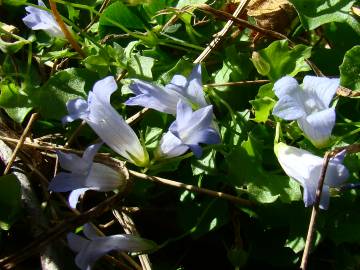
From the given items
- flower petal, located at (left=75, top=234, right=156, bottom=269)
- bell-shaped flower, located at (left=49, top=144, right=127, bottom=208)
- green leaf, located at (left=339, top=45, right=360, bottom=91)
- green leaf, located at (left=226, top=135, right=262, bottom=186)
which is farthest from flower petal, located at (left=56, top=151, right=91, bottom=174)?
green leaf, located at (left=339, top=45, right=360, bottom=91)

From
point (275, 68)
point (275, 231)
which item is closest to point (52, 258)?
point (275, 231)

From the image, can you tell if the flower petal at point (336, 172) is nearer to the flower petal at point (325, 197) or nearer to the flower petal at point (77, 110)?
the flower petal at point (325, 197)

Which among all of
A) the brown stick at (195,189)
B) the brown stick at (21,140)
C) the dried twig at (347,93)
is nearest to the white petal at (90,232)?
the brown stick at (195,189)

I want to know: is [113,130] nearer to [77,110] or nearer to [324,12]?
[77,110]

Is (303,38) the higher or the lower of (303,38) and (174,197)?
the higher

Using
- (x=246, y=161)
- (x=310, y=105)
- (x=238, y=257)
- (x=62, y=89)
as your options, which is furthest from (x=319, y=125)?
(x=62, y=89)

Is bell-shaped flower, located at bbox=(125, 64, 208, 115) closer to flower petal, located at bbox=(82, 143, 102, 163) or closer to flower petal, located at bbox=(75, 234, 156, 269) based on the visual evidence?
flower petal, located at bbox=(82, 143, 102, 163)

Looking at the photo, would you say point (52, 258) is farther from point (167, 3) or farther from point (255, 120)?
point (167, 3)
